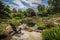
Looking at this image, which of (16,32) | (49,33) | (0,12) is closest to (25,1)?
(0,12)

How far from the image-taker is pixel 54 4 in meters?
29.4

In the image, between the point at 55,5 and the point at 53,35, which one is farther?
the point at 55,5

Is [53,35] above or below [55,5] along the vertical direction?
above

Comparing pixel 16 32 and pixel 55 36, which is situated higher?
pixel 55 36

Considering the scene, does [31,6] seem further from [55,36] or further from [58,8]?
[55,36]

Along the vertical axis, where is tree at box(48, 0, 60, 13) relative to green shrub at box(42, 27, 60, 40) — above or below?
below

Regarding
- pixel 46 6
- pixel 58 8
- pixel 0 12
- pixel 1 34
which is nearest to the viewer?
pixel 1 34

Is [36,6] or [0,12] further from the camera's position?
[36,6]

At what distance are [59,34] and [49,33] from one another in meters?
0.49

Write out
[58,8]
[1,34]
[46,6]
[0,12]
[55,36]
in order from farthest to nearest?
[46,6]
[58,8]
[0,12]
[1,34]
[55,36]

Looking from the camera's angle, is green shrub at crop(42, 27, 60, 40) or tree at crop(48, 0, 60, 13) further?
tree at crop(48, 0, 60, 13)

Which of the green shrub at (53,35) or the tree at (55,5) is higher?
the green shrub at (53,35)

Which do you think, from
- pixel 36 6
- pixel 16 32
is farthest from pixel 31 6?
pixel 16 32

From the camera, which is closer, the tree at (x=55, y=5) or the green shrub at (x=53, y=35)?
the green shrub at (x=53, y=35)
